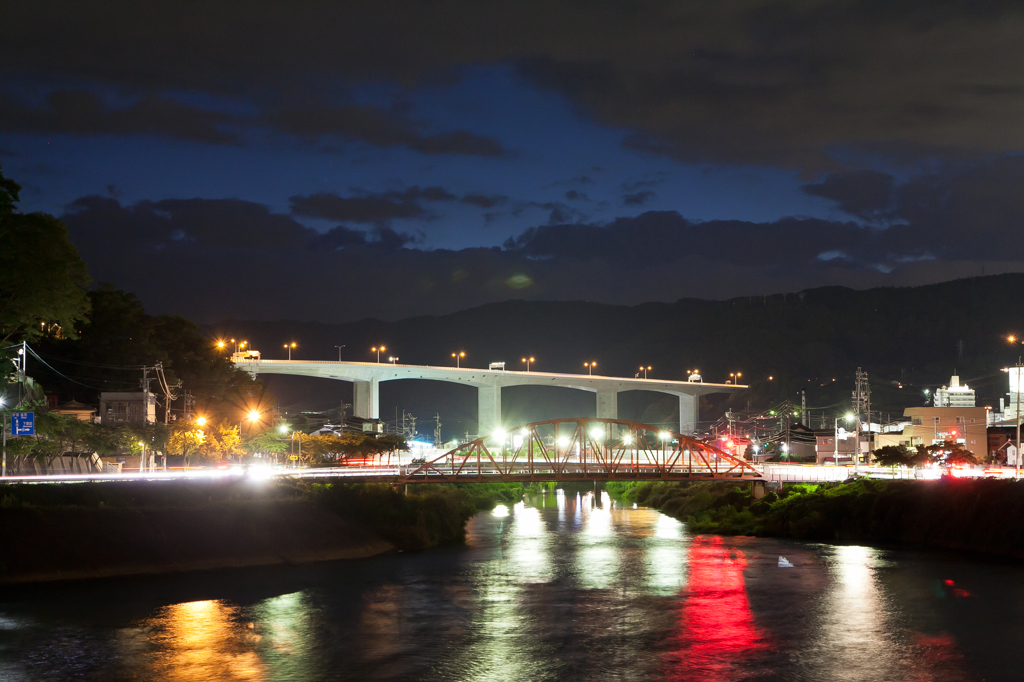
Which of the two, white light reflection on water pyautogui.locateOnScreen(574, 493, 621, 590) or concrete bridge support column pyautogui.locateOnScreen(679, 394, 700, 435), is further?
concrete bridge support column pyautogui.locateOnScreen(679, 394, 700, 435)

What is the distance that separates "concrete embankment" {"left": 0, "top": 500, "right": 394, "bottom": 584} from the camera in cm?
4247

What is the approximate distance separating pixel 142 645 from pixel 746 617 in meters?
23.1

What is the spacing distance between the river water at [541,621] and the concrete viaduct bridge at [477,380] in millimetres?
107801

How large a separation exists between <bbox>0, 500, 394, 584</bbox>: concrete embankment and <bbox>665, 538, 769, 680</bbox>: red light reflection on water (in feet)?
66.0

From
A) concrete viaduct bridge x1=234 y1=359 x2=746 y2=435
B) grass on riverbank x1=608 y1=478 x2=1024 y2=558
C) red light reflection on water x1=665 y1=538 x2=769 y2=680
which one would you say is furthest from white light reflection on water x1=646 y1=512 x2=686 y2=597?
concrete viaduct bridge x1=234 y1=359 x2=746 y2=435

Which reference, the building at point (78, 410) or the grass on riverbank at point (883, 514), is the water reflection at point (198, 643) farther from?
the building at point (78, 410)

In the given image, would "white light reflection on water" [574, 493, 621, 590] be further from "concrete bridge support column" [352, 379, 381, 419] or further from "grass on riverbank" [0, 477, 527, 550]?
"concrete bridge support column" [352, 379, 381, 419]

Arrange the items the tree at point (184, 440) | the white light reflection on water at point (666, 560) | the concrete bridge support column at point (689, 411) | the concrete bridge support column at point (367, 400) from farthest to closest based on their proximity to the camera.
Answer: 1. the concrete bridge support column at point (689, 411)
2. the concrete bridge support column at point (367, 400)
3. the tree at point (184, 440)
4. the white light reflection on water at point (666, 560)

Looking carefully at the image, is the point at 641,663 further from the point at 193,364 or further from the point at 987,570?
the point at 193,364

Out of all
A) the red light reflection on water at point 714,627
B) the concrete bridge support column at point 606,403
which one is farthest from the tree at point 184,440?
the concrete bridge support column at point 606,403

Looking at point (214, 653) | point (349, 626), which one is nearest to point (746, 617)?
point (349, 626)

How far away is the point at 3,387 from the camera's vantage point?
178ft

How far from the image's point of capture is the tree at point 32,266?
50.9m

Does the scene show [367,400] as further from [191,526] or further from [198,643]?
[198,643]
